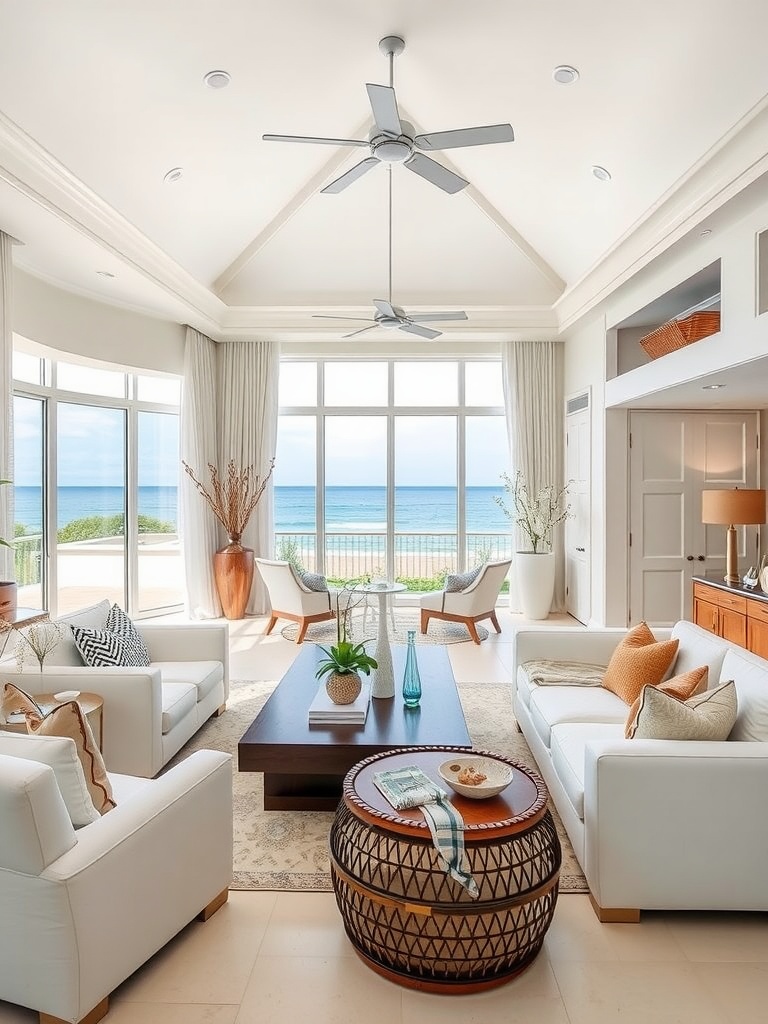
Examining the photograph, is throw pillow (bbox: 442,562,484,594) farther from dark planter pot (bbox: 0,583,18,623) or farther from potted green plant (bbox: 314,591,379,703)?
dark planter pot (bbox: 0,583,18,623)

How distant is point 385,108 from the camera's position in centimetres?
289

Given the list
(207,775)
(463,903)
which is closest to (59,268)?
(207,775)

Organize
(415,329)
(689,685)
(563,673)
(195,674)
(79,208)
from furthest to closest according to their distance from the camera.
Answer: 1. (415,329)
2. (79,208)
3. (195,674)
4. (563,673)
5. (689,685)

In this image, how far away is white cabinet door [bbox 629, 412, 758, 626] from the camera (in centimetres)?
580

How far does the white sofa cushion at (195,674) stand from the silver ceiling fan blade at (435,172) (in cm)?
296

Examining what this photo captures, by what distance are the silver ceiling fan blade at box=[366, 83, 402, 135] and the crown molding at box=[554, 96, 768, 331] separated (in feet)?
5.51

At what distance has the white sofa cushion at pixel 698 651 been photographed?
107 inches

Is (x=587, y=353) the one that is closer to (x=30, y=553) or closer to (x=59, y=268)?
(x=59, y=268)

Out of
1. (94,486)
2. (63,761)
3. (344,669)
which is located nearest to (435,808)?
(63,761)

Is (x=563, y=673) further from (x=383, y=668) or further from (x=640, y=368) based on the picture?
(x=640, y=368)

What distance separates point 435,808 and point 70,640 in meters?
2.18

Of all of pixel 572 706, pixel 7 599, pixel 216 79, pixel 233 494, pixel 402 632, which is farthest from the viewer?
pixel 233 494

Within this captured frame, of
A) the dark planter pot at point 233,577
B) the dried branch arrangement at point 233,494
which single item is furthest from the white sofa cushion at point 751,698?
the dried branch arrangement at point 233,494

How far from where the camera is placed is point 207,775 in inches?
83.4
